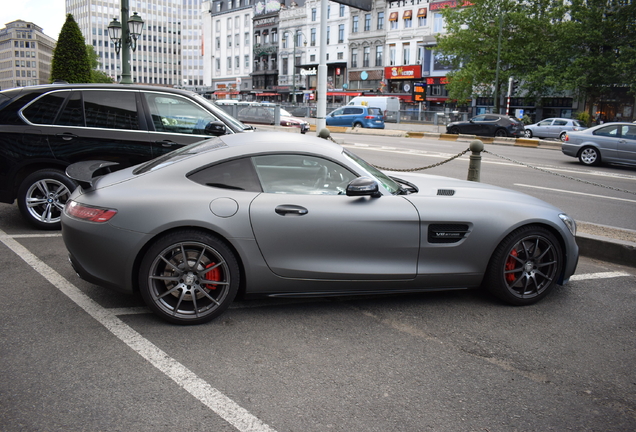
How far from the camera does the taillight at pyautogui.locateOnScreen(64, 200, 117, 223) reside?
3.82 m

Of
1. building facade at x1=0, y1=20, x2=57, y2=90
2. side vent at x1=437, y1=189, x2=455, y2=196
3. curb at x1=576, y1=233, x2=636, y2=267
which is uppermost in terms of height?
building facade at x1=0, y1=20, x2=57, y2=90

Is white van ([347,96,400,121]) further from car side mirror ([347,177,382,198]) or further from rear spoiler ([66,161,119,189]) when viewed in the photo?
car side mirror ([347,177,382,198])

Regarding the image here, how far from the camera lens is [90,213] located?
3.88 m

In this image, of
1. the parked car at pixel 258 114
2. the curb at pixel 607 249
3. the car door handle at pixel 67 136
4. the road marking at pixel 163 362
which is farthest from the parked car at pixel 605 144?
the road marking at pixel 163 362

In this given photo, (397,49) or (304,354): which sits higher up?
(397,49)

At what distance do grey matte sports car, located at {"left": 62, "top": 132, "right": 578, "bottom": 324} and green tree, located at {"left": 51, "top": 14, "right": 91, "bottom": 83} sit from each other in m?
18.6

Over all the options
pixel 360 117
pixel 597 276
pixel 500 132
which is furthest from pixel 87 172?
pixel 360 117

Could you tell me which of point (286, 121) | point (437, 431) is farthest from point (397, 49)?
point (437, 431)

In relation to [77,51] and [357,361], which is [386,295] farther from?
[77,51]

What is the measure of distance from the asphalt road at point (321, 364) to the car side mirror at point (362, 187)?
96 centimetres

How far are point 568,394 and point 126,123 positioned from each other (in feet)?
18.4

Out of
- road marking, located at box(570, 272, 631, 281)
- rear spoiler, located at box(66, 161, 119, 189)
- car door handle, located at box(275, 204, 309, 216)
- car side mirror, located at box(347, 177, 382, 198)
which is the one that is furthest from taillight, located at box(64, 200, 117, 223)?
road marking, located at box(570, 272, 631, 281)

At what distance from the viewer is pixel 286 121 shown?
27516mm

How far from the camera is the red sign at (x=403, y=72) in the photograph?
5559 centimetres
